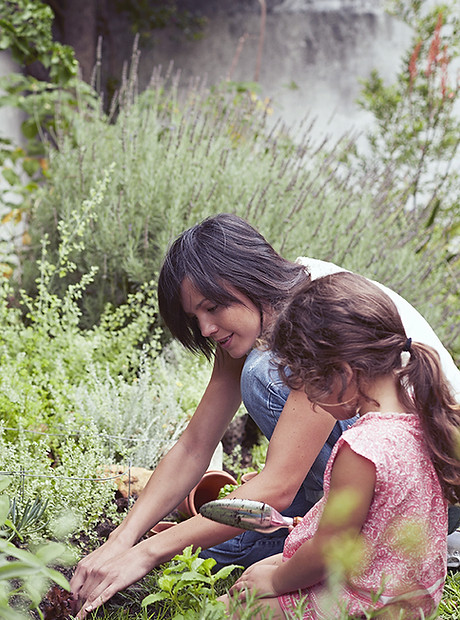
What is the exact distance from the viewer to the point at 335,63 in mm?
6566

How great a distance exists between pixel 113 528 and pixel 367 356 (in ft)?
3.53

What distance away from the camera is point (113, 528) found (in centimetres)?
202

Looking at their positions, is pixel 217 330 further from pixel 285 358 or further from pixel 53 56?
pixel 53 56

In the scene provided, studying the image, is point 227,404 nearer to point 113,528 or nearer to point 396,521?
point 113,528

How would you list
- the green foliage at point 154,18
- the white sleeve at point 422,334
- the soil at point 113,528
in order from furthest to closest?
the green foliage at point 154,18, the white sleeve at point 422,334, the soil at point 113,528

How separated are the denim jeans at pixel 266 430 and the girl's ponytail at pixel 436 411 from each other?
53cm

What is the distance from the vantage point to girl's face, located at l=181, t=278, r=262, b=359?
1798mm

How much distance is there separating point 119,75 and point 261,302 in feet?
17.4

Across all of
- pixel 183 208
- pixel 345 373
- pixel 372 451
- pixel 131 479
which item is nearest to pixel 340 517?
pixel 372 451

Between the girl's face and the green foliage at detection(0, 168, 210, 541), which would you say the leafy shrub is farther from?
the girl's face

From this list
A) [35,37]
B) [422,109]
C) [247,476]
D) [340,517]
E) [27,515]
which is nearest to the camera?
[340,517]

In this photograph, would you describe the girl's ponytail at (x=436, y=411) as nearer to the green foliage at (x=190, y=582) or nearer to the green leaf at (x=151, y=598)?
the green foliage at (x=190, y=582)

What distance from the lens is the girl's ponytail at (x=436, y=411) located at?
1.29 m

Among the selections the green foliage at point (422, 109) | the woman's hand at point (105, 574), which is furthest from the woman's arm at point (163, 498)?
the green foliage at point (422, 109)
